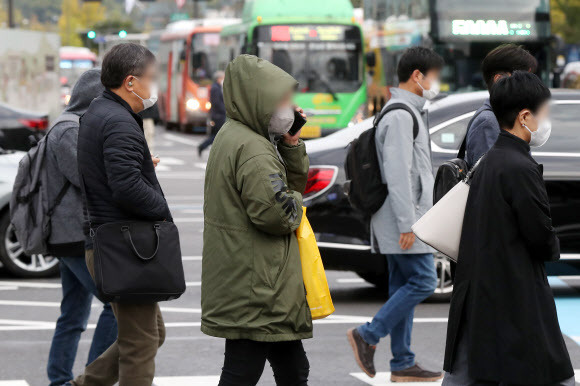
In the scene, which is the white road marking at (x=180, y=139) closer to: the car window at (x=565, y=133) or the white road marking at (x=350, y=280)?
the white road marking at (x=350, y=280)

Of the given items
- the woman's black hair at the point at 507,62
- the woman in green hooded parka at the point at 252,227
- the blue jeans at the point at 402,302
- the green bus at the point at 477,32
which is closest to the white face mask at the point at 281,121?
the woman in green hooded parka at the point at 252,227

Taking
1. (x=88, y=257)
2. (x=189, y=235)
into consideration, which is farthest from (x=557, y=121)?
(x=189, y=235)

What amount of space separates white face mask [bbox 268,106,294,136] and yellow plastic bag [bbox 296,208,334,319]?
321 mm

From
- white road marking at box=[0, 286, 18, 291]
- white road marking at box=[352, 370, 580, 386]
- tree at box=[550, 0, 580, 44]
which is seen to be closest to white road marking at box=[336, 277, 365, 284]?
white road marking at box=[0, 286, 18, 291]

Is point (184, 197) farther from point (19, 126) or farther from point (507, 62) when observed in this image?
point (507, 62)

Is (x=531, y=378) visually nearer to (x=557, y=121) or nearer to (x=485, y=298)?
(x=485, y=298)

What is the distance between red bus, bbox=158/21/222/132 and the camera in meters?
38.0

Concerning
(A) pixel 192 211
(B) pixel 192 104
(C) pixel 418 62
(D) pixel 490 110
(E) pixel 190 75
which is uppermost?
(C) pixel 418 62

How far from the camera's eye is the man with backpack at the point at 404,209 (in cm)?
660

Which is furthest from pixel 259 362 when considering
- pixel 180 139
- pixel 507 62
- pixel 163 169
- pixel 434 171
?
pixel 180 139

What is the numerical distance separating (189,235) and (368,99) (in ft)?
46.3

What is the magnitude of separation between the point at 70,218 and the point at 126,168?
124cm

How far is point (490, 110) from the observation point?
5.83 meters

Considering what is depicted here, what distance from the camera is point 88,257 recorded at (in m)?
5.66
